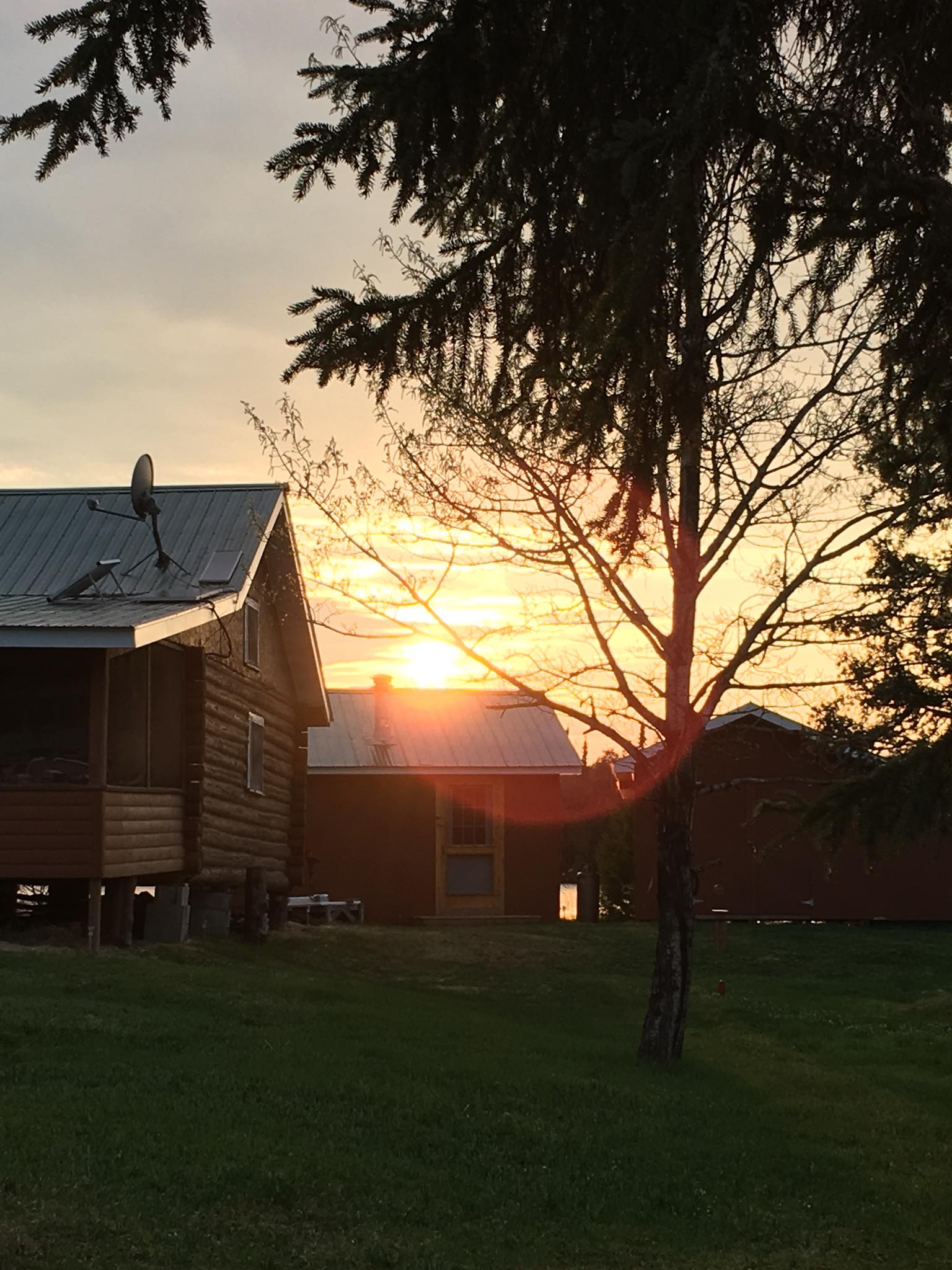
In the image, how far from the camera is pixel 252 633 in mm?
24359

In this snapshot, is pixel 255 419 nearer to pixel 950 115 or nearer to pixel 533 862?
pixel 950 115

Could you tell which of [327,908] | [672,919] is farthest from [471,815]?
[672,919]

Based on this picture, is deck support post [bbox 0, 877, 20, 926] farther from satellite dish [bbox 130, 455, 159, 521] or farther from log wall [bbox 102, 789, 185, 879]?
satellite dish [bbox 130, 455, 159, 521]

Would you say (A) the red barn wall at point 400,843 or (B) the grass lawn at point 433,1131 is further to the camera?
(A) the red barn wall at point 400,843

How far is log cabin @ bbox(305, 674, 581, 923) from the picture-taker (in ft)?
109

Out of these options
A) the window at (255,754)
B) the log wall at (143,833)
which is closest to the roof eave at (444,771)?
the window at (255,754)

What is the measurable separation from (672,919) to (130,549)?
11961 mm

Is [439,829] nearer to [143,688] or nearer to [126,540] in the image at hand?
[126,540]

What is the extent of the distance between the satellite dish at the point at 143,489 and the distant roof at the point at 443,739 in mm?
11818

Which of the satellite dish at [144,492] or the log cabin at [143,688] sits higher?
the satellite dish at [144,492]

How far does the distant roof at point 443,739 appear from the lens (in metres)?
33.4

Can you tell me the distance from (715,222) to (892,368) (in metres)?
0.96

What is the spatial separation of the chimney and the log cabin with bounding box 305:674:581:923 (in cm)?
63

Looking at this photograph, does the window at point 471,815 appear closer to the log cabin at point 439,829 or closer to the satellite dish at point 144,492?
the log cabin at point 439,829
